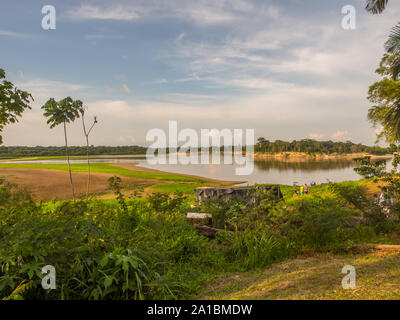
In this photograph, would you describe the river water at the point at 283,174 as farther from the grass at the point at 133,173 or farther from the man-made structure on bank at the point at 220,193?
the man-made structure on bank at the point at 220,193

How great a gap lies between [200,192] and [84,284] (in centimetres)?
848

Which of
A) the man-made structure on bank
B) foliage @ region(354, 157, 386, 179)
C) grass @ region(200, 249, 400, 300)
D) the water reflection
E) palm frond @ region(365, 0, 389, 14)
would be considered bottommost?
the water reflection

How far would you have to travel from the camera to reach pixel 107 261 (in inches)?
138

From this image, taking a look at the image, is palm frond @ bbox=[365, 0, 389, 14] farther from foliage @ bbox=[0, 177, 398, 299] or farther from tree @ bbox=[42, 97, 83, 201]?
tree @ bbox=[42, 97, 83, 201]

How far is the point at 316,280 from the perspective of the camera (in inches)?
148

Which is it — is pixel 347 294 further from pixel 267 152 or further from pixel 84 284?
pixel 267 152

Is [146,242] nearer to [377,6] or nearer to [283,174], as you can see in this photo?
[377,6]

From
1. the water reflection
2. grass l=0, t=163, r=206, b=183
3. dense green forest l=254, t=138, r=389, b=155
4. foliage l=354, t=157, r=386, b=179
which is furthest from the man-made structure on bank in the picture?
dense green forest l=254, t=138, r=389, b=155

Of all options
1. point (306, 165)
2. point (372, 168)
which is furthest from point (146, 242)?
point (306, 165)

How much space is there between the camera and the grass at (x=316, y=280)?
3301 millimetres

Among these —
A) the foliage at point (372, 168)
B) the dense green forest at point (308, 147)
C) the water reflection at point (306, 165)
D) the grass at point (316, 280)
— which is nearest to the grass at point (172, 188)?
the foliage at point (372, 168)

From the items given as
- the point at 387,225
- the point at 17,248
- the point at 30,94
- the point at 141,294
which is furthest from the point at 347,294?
the point at 30,94

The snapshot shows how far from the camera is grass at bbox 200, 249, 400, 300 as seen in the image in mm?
3301
